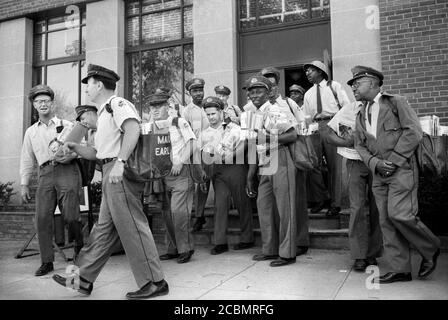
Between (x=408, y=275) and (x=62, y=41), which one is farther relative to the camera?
(x=62, y=41)

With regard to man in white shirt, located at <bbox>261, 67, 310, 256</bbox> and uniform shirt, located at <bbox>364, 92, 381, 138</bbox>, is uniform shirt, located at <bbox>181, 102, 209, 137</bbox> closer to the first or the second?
man in white shirt, located at <bbox>261, 67, 310, 256</bbox>

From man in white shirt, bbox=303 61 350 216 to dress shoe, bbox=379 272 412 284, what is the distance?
80.8 inches

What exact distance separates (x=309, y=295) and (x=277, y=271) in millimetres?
912

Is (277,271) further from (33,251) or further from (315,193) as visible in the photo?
Result: (33,251)

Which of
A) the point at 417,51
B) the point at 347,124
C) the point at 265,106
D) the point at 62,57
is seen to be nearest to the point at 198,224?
the point at 265,106

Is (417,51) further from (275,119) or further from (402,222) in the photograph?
(402,222)

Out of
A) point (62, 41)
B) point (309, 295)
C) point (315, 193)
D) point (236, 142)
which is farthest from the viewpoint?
point (62, 41)

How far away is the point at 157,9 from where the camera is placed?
387 inches

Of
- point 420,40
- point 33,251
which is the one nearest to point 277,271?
point 33,251

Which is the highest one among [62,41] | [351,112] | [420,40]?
[62,41]

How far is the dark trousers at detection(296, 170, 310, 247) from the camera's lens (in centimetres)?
537

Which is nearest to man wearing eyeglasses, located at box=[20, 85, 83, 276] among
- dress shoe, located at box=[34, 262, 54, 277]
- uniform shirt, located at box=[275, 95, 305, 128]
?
dress shoe, located at box=[34, 262, 54, 277]

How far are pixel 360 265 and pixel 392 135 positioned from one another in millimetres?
1444

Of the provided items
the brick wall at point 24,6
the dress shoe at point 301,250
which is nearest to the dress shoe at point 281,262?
the dress shoe at point 301,250
